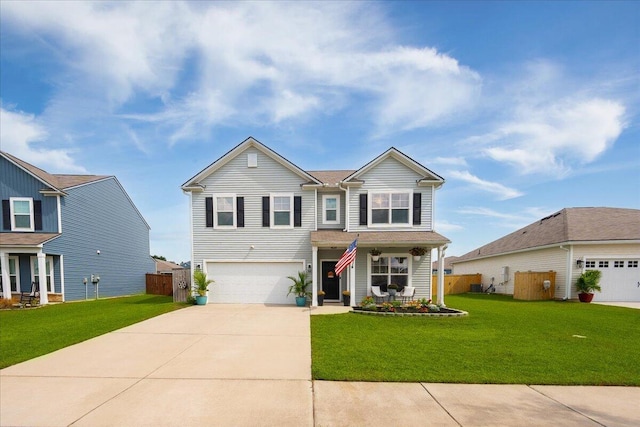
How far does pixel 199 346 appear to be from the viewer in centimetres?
676

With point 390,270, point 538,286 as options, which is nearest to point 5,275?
point 390,270

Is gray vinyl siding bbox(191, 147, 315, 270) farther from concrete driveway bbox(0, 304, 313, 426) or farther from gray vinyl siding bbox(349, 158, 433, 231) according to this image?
concrete driveway bbox(0, 304, 313, 426)

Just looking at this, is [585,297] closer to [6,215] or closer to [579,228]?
[579,228]

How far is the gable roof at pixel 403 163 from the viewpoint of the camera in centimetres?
1358

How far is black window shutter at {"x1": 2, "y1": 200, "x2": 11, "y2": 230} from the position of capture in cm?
1571

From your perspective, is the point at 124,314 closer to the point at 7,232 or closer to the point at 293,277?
the point at 293,277

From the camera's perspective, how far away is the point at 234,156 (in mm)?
14188

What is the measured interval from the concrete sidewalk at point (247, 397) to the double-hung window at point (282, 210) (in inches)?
317

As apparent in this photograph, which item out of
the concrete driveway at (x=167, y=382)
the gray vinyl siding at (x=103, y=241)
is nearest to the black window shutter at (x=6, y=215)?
the gray vinyl siding at (x=103, y=241)

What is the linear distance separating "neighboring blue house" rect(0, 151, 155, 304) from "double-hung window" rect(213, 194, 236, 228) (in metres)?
9.12

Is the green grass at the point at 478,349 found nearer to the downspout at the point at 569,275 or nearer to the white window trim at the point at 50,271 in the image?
the downspout at the point at 569,275

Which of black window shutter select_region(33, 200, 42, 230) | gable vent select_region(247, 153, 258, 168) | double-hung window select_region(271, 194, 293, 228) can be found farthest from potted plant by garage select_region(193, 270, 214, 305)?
black window shutter select_region(33, 200, 42, 230)

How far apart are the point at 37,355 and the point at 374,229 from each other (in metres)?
11.7

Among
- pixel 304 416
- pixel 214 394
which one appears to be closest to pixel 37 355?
pixel 214 394
